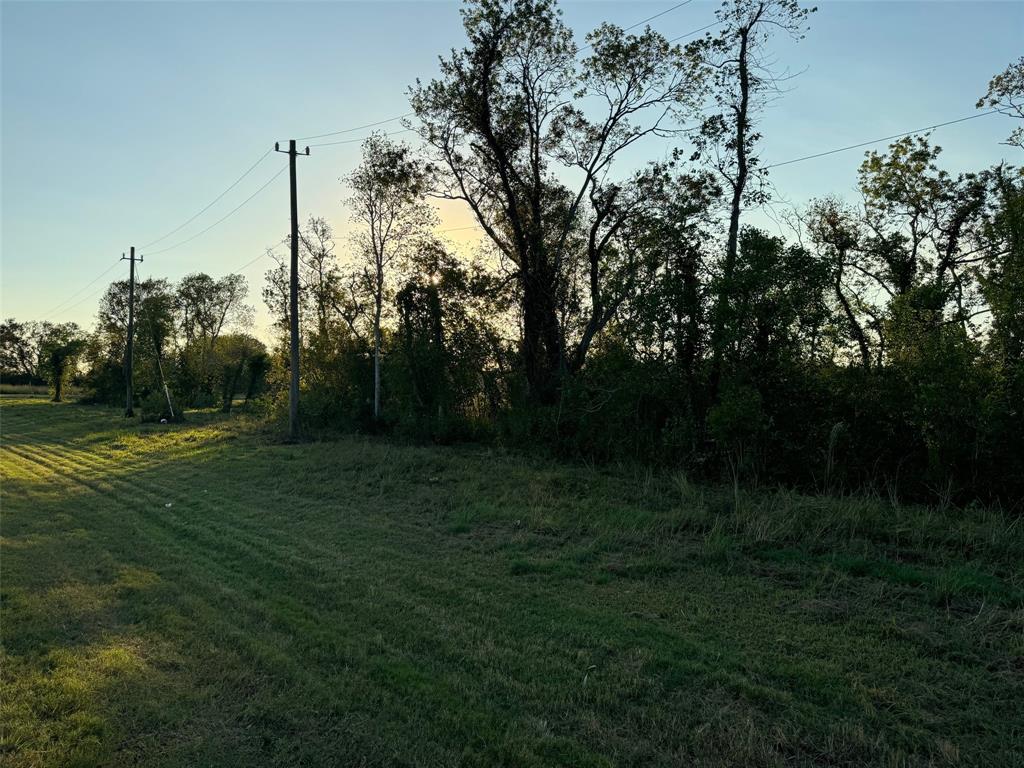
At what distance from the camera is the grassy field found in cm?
366

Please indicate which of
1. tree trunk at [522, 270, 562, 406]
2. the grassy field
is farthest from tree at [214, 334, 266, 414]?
the grassy field

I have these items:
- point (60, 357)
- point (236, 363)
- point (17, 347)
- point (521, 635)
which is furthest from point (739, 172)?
point (17, 347)

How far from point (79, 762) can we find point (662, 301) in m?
11.4

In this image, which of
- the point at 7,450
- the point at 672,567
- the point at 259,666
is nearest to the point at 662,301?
the point at 672,567

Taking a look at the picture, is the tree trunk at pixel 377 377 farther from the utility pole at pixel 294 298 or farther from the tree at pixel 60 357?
the tree at pixel 60 357

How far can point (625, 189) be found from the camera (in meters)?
18.5

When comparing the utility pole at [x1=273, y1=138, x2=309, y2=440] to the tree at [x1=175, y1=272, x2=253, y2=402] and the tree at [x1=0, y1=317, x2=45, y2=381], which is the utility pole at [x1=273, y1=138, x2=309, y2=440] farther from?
the tree at [x1=0, y1=317, x2=45, y2=381]

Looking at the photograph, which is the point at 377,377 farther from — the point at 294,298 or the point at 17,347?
the point at 17,347

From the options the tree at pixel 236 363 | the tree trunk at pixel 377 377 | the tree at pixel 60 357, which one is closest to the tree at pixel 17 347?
the tree at pixel 60 357

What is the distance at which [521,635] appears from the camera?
5281 millimetres

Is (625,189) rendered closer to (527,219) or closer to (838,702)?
(527,219)

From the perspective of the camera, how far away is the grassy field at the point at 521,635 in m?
3.66

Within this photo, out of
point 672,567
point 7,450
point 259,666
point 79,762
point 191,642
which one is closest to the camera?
point 79,762

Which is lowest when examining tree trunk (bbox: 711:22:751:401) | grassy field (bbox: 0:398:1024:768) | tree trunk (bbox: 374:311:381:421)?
grassy field (bbox: 0:398:1024:768)
